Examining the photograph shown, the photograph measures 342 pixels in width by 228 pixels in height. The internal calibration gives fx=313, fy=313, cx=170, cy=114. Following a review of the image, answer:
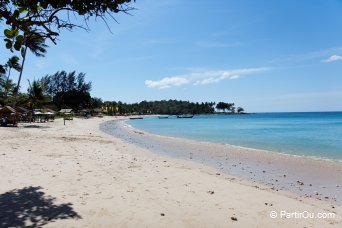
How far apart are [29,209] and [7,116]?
31.0 meters

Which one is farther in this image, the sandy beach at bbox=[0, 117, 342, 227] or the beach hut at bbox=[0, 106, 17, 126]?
the beach hut at bbox=[0, 106, 17, 126]

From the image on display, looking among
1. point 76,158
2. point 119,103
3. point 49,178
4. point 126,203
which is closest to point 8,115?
point 76,158

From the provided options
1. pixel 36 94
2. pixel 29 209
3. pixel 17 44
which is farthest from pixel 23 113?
pixel 17 44

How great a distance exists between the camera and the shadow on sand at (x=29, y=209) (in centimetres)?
485

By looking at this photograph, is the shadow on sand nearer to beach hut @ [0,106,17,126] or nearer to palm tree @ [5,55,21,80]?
beach hut @ [0,106,17,126]

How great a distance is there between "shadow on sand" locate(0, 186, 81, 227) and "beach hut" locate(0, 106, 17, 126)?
87.6ft

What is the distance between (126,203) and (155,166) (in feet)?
16.2

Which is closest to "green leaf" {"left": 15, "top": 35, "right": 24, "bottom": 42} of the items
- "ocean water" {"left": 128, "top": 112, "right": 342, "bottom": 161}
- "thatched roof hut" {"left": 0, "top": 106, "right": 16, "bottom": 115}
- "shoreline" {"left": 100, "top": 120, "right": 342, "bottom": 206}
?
"shoreline" {"left": 100, "top": 120, "right": 342, "bottom": 206}

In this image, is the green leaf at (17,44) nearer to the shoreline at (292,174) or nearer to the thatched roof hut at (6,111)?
the shoreline at (292,174)

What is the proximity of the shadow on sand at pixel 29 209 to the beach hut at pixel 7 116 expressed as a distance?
26688 millimetres

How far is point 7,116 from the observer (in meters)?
32.8

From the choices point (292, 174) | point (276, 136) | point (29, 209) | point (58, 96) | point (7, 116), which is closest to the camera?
point (29, 209)

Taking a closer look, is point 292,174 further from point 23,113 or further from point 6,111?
point 23,113

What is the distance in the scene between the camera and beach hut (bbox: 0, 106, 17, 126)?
1186 inches
